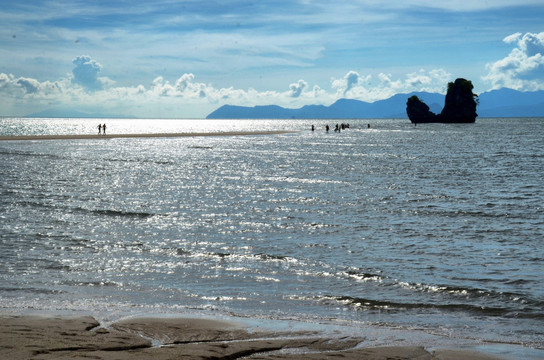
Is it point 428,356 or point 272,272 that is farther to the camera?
point 272,272

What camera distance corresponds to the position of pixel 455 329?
420 inches

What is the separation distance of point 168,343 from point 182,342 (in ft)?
0.76

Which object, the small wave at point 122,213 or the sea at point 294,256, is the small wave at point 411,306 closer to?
the sea at point 294,256

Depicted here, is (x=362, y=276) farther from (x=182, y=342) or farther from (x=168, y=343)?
(x=168, y=343)

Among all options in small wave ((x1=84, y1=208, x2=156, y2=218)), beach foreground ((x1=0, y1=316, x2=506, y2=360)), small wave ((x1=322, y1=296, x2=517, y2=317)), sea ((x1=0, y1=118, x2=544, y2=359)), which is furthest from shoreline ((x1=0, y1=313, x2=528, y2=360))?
small wave ((x1=84, y1=208, x2=156, y2=218))

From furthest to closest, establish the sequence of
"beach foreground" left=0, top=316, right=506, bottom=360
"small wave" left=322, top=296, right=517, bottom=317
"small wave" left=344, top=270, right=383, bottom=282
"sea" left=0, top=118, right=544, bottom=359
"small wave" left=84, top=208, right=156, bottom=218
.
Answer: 1. "small wave" left=84, top=208, right=156, bottom=218
2. "small wave" left=344, top=270, right=383, bottom=282
3. "small wave" left=322, top=296, right=517, bottom=317
4. "sea" left=0, top=118, right=544, bottom=359
5. "beach foreground" left=0, top=316, right=506, bottom=360

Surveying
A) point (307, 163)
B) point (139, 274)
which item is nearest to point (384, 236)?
point (139, 274)

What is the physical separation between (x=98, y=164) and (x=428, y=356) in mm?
50530

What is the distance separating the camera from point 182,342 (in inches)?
364

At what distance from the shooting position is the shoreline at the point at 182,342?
27.5ft

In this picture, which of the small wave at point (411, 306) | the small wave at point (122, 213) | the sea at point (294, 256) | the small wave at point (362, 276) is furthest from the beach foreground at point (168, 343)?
the small wave at point (122, 213)

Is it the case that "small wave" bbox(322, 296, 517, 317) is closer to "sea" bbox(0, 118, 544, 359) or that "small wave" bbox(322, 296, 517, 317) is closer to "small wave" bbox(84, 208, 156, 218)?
"sea" bbox(0, 118, 544, 359)

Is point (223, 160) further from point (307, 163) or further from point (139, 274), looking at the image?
point (139, 274)

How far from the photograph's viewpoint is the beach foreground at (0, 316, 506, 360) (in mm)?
8312
